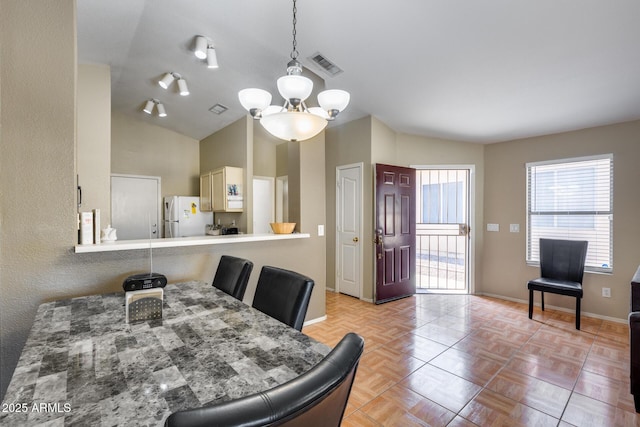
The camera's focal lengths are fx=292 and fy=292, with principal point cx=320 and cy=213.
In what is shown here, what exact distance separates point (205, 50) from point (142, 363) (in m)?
2.85

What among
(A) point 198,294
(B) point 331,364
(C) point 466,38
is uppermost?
(C) point 466,38

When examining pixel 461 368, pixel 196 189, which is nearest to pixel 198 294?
pixel 461 368

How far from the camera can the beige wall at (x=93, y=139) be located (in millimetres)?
3012

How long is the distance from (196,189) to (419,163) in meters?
4.25

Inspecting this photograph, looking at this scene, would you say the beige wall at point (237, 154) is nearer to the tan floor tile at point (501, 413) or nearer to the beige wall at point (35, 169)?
the beige wall at point (35, 169)

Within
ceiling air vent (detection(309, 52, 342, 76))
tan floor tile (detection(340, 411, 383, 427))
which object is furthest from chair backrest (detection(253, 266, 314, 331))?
ceiling air vent (detection(309, 52, 342, 76))

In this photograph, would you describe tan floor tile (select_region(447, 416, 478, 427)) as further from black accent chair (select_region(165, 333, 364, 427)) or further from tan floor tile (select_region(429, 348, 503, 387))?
black accent chair (select_region(165, 333, 364, 427))

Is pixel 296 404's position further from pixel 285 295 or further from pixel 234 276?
pixel 234 276

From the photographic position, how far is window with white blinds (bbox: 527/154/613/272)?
3471mm

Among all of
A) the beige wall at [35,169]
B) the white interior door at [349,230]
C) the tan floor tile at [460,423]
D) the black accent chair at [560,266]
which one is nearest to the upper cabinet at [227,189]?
the white interior door at [349,230]

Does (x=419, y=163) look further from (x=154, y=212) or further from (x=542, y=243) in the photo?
(x=154, y=212)

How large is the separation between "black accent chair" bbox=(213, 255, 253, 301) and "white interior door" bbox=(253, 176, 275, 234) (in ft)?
9.88

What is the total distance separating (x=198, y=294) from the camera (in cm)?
182

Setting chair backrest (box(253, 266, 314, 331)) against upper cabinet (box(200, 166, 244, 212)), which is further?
upper cabinet (box(200, 166, 244, 212))
